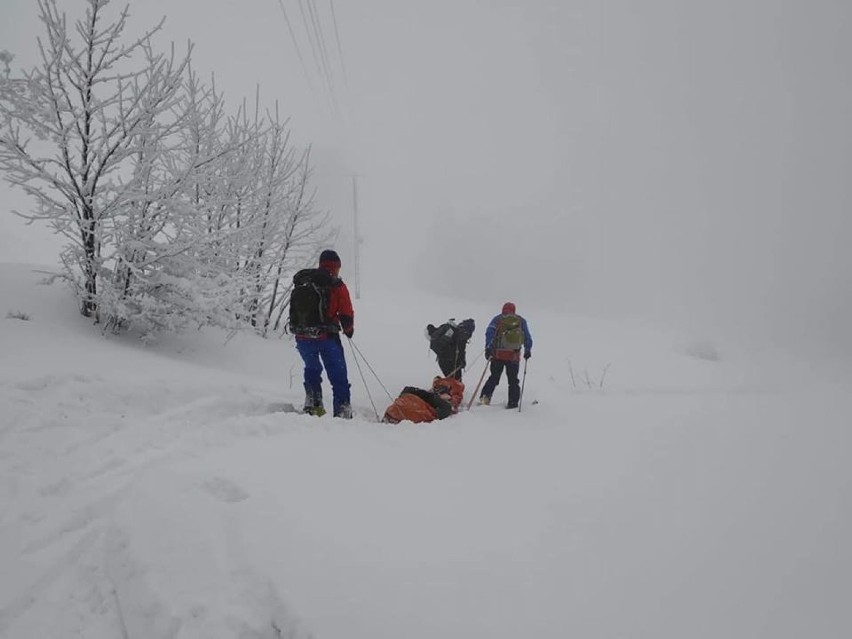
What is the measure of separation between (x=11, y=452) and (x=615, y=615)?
4.06m

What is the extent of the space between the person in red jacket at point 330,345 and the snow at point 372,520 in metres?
0.80

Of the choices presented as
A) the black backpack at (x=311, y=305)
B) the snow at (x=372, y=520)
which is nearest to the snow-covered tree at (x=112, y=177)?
the snow at (x=372, y=520)

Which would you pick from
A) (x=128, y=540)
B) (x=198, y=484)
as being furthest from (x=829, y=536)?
(x=128, y=540)

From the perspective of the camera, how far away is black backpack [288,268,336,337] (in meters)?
5.12

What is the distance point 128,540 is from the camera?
219 cm

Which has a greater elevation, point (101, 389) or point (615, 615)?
point (101, 389)

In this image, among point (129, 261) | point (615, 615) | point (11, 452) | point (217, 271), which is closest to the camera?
point (615, 615)

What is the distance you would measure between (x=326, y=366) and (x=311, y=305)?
791 millimetres

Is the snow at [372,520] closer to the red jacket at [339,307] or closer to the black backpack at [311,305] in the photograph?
the black backpack at [311,305]

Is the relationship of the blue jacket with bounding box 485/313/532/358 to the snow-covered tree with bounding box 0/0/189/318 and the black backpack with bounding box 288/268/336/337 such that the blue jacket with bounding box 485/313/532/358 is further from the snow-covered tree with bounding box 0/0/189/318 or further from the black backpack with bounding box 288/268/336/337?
the snow-covered tree with bounding box 0/0/189/318

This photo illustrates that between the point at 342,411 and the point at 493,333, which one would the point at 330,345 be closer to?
the point at 342,411

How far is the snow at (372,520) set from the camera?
185 centimetres

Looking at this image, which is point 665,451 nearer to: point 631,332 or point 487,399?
point 487,399

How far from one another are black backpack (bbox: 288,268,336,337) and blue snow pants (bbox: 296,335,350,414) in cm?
17
